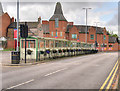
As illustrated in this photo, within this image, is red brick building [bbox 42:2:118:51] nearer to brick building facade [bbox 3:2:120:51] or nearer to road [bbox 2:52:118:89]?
brick building facade [bbox 3:2:120:51]

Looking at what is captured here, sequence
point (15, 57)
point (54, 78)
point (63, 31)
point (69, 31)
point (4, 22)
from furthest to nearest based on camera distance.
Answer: point (4, 22), point (69, 31), point (63, 31), point (15, 57), point (54, 78)

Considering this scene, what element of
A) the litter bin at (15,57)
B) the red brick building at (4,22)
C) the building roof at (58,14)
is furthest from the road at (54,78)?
the red brick building at (4,22)

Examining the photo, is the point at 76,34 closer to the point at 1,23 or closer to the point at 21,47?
the point at 1,23

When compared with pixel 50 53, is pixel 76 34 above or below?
above

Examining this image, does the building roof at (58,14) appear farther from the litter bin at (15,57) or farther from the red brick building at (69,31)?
the litter bin at (15,57)

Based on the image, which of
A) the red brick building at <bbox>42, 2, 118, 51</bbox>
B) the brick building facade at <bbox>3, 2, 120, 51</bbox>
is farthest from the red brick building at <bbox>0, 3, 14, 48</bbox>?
the red brick building at <bbox>42, 2, 118, 51</bbox>

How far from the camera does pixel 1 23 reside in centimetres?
7800

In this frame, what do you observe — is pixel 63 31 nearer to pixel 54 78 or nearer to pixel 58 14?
pixel 58 14

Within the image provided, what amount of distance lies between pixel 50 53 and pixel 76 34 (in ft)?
166

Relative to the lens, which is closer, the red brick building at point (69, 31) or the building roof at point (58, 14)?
the red brick building at point (69, 31)

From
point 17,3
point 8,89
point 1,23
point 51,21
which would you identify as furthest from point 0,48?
point 8,89

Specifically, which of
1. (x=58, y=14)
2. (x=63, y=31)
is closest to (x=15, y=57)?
(x=63, y=31)

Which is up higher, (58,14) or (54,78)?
(58,14)

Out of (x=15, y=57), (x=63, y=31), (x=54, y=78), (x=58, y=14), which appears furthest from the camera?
(x=58, y=14)
